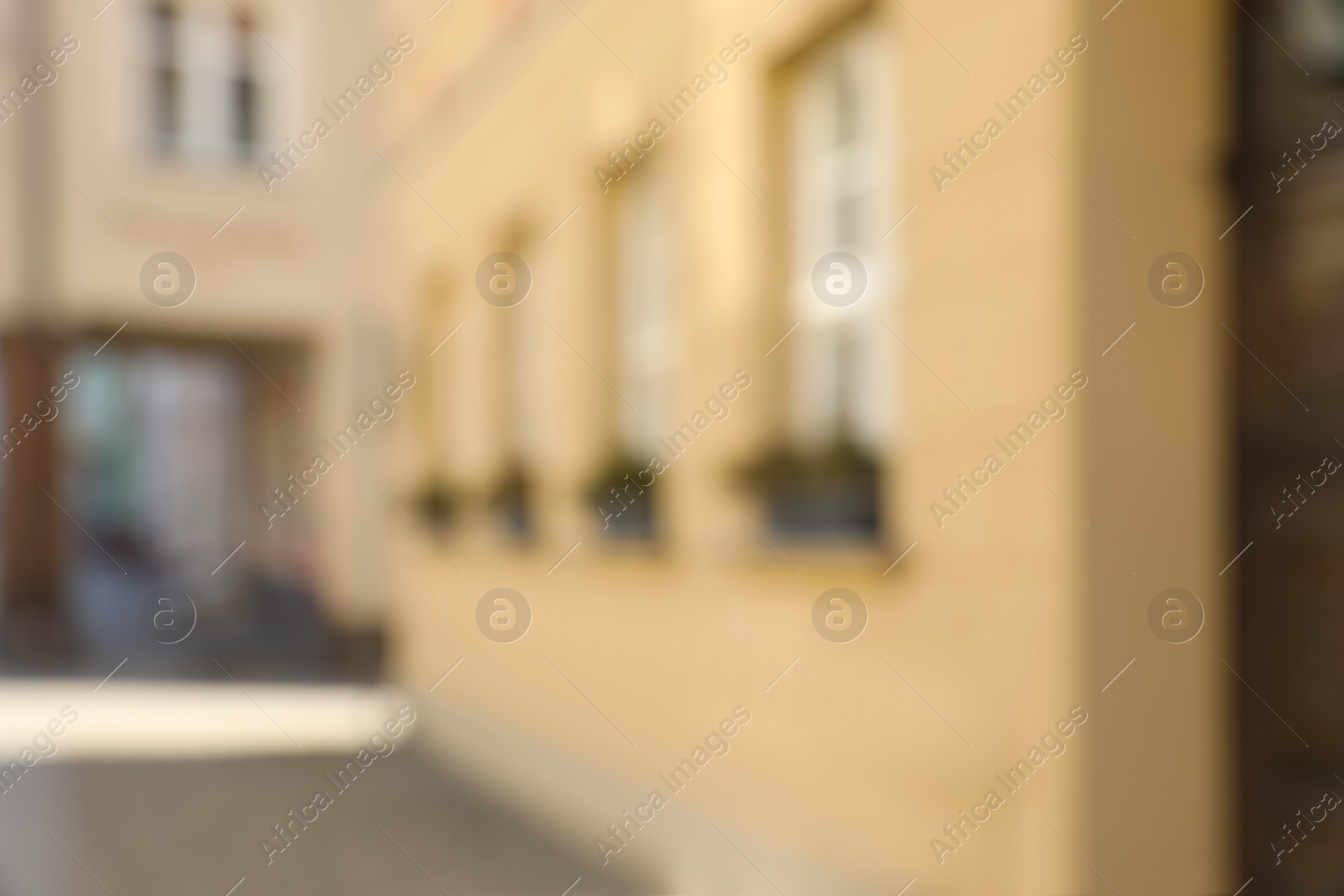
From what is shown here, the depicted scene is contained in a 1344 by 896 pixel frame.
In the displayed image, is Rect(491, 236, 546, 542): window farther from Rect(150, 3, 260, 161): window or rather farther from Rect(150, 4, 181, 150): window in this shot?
Rect(150, 4, 181, 150): window

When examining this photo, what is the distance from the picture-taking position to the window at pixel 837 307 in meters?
4.67

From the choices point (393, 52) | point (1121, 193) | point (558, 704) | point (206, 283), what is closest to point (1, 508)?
point (206, 283)

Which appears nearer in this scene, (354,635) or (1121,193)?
(1121,193)

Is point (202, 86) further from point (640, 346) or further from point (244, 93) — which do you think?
point (640, 346)

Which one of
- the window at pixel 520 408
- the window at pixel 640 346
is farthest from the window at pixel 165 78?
the window at pixel 640 346

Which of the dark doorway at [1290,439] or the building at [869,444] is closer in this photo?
the dark doorway at [1290,439]

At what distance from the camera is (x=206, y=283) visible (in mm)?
13453

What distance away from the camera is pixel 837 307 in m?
4.94

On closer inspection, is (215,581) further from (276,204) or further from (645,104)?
(645,104)

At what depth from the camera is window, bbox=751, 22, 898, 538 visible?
4668mm

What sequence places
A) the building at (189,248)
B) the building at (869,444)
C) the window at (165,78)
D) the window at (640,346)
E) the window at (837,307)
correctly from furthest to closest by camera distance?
the window at (165,78), the building at (189,248), the window at (640,346), the window at (837,307), the building at (869,444)

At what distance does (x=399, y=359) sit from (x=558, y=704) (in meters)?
4.38

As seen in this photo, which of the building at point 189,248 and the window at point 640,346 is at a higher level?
the building at point 189,248

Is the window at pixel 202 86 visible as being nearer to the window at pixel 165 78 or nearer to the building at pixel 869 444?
the window at pixel 165 78
